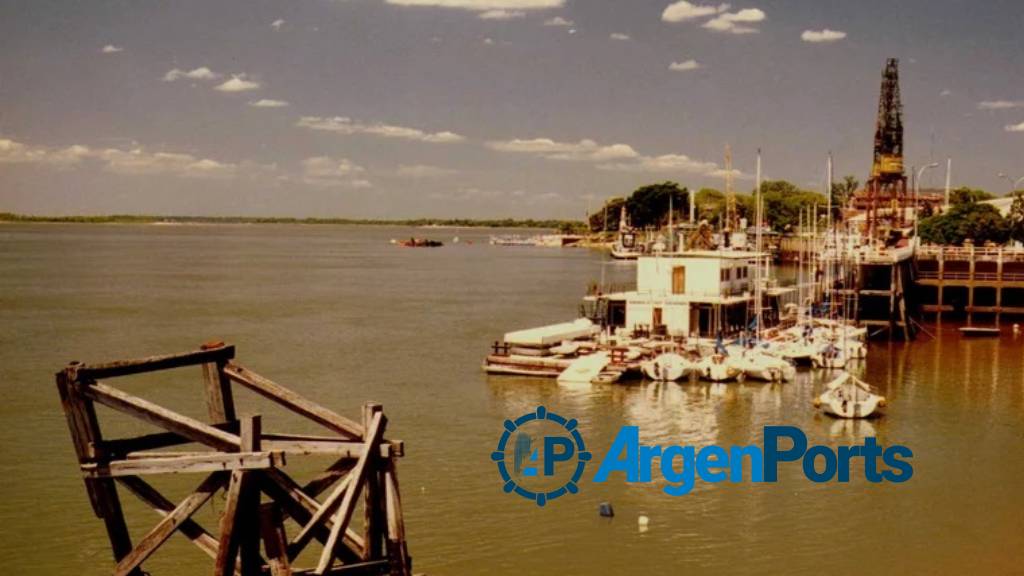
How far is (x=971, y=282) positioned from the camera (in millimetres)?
70750

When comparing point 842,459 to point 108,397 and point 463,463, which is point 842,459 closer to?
point 463,463

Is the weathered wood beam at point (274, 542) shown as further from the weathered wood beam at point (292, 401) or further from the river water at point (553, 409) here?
the river water at point (553, 409)

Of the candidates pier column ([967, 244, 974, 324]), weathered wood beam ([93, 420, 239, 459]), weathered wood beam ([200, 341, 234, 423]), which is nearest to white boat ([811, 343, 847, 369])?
pier column ([967, 244, 974, 324])

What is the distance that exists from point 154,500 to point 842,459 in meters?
25.1

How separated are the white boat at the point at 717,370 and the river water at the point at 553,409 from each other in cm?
106

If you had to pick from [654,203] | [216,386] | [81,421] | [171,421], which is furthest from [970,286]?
[654,203]

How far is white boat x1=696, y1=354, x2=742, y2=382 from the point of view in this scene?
44.4 m

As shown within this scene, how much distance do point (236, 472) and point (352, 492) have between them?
1.37 m

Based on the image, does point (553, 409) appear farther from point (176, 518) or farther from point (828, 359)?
point (176, 518)

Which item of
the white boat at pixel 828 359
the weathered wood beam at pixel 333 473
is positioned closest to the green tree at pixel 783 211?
the white boat at pixel 828 359

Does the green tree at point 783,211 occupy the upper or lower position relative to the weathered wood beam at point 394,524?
upper

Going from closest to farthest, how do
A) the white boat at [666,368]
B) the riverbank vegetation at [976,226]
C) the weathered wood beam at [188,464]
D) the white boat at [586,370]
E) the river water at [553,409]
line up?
the weathered wood beam at [188,464] → the river water at [553,409] → the white boat at [586,370] → the white boat at [666,368] → the riverbank vegetation at [976,226]

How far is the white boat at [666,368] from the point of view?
44312mm

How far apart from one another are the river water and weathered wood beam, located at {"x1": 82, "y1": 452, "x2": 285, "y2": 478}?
10.5 meters
